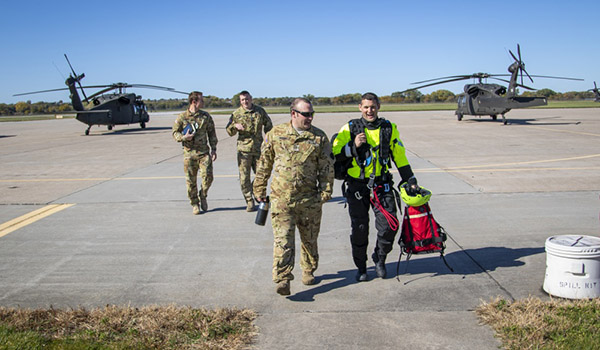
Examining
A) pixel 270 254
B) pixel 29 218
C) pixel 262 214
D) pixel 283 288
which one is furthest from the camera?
pixel 29 218

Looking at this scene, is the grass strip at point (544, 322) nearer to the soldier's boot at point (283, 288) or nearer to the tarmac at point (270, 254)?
the tarmac at point (270, 254)

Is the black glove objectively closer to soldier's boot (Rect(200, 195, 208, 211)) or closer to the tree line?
soldier's boot (Rect(200, 195, 208, 211))

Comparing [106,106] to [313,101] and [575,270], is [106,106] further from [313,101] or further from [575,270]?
[313,101]

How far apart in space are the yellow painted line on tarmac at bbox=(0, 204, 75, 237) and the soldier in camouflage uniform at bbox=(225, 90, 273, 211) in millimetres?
3359

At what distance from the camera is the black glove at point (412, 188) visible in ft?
16.3

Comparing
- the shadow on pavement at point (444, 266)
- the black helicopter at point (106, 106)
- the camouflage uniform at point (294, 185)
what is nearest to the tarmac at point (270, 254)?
the shadow on pavement at point (444, 266)

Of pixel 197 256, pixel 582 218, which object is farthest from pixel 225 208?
pixel 582 218

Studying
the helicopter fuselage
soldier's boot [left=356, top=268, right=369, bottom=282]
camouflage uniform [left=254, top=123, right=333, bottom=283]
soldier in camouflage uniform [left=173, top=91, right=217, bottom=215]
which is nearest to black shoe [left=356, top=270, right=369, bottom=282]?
soldier's boot [left=356, top=268, right=369, bottom=282]

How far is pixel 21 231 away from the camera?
7.28 metres

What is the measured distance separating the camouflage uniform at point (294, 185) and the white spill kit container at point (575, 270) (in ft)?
7.05

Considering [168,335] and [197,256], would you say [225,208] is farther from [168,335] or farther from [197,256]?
[168,335]

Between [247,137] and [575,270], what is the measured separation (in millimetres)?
5353

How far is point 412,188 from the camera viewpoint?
4.97 metres

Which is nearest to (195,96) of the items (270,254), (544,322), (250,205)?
(250,205)
